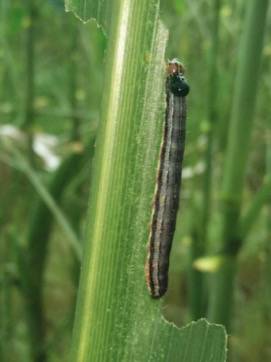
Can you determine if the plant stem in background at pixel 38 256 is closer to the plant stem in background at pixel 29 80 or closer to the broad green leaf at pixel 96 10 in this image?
the plant stem in background at pixel 29 80

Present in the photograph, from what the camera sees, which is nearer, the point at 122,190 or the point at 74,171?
the point at 122,190

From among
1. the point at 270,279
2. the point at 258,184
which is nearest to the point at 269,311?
the point at 270,279

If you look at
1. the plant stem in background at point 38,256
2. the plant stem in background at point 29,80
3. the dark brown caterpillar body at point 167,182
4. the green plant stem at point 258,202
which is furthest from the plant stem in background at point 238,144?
the plant stem in background at point 29,80

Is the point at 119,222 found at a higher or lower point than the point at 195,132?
lower

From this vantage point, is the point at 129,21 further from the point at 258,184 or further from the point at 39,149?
the point at 258,184

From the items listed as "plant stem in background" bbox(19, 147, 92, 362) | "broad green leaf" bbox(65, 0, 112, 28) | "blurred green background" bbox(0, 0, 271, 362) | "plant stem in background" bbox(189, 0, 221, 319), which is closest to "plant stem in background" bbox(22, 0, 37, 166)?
"blurred green background" bbox(0, 0, 271, 362)

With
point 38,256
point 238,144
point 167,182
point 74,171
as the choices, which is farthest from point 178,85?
point 38,256

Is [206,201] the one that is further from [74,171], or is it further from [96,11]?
[96,11]
